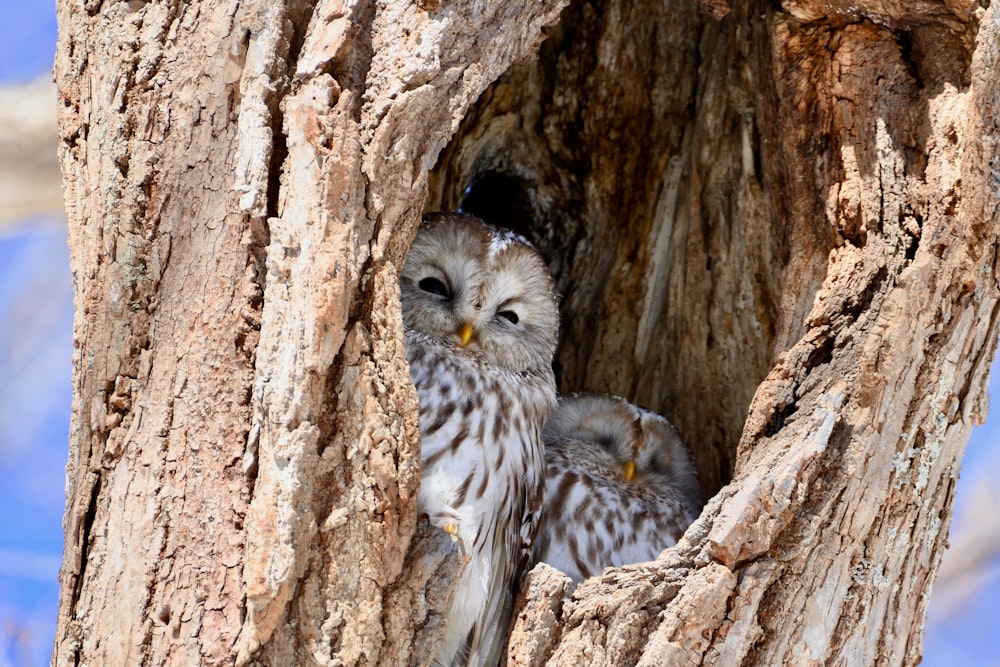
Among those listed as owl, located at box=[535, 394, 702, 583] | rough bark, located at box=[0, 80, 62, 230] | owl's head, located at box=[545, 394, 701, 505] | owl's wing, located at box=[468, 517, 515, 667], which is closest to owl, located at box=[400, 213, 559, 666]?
owl's wing, located at box=[468, 517, 515, 667]

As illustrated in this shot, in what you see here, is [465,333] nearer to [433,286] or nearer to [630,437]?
[433,286]

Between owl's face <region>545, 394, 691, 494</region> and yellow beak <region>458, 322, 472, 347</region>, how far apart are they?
2.57 feet

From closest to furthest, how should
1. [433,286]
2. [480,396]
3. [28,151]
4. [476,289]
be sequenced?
1. [480,396]
2. [476,289]
3. [433,286]
4. [28,151]

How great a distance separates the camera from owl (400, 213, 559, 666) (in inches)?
109

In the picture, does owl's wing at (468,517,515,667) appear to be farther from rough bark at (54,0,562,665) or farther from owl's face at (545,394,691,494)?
owl's face at (545,394,691,494)

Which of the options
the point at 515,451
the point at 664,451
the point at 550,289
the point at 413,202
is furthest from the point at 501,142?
the point at 413,202

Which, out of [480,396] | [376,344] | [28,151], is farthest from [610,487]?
[28,151]

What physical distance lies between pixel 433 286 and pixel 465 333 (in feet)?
0.99

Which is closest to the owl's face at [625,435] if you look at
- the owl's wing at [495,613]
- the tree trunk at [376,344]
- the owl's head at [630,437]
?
the owl's head at [630,437]

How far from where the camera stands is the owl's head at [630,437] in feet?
12.5

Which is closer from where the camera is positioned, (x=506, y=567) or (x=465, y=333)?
(x=506, y=567)

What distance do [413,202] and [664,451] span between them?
1815 millimetres

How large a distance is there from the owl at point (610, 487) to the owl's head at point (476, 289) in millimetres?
372

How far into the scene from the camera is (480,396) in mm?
3074
